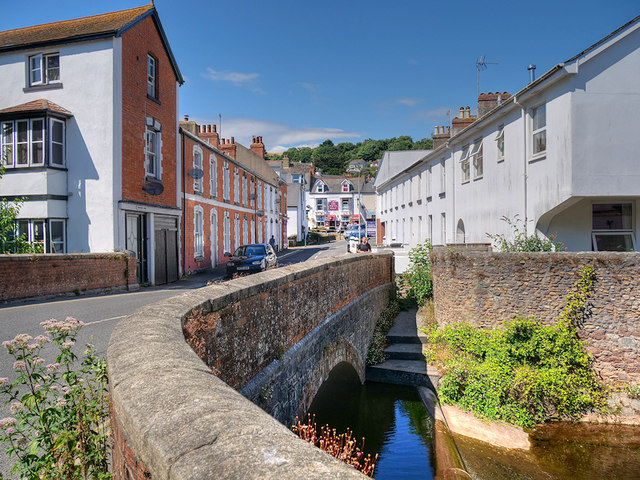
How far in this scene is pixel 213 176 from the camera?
26234mm

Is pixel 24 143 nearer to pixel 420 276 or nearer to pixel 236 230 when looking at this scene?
pixel 236 230

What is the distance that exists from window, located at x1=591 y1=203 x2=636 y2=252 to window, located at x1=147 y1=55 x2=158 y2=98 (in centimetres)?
1758

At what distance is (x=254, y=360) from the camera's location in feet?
18.6

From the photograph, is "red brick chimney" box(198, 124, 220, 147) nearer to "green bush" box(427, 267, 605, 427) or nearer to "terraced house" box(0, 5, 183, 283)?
"terraced house" box(0, 5, 183, 283)

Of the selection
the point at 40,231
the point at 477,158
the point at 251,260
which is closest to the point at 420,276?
the point at 477,158

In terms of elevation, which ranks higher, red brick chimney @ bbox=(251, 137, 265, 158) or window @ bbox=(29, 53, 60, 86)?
red brick chimney @ bbox=(251, 137, 265, 158)

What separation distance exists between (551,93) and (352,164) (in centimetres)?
10466

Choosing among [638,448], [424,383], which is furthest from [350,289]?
[638,448]

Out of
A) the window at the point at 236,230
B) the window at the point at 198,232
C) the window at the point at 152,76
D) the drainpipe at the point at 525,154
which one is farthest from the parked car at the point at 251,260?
the drainpipe at the point at 525,154

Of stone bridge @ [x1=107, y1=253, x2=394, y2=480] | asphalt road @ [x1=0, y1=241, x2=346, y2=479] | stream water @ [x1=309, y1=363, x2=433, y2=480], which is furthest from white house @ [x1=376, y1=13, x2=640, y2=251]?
asphalt road @ [x1=0, y1=241, x2=346, y2=479]

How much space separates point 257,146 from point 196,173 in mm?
20138

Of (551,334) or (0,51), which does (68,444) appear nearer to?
(551,334)

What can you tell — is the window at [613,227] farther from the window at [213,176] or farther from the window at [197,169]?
the window at [213,176]

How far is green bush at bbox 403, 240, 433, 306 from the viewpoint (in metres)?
18.8
